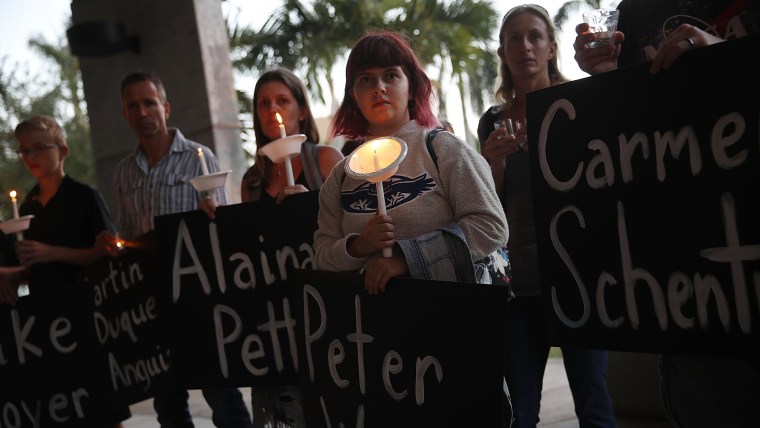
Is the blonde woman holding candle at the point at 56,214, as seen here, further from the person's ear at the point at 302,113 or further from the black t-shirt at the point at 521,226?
the black t-shirt at the point at 521,226

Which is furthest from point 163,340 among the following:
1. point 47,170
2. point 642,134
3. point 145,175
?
point 642,134

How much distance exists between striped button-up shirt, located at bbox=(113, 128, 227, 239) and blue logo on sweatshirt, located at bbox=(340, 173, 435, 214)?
118cm

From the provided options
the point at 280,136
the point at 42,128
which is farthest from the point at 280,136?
the point at 42,128

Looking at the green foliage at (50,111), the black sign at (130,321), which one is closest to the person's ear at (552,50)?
the black sign at (130,321)

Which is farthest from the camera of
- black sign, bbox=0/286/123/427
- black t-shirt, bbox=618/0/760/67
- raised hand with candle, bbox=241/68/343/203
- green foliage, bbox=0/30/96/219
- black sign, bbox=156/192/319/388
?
green foliage, bbox=0/30/96/219

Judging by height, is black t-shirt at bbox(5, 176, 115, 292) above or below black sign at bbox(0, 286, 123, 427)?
above

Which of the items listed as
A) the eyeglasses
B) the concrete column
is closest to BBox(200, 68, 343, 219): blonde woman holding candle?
the eyeglasses

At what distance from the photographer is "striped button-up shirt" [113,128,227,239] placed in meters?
3.04

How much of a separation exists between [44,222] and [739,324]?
8.91 feet

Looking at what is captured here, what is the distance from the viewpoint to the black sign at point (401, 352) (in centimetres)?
162

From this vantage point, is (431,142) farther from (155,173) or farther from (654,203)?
(155,173)

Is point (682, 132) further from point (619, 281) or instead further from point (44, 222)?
point (44, 222)

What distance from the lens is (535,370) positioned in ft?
7.14

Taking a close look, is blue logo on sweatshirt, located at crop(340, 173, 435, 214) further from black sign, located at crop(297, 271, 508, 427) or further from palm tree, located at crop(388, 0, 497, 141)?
palm tree, located at crop(388, 0, 497, 141)
